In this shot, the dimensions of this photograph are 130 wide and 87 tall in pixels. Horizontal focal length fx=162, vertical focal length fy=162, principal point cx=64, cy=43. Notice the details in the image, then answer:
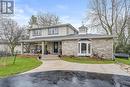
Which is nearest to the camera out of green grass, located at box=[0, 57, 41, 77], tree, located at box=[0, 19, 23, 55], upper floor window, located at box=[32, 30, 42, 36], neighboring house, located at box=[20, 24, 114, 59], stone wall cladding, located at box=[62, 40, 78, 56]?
green grass, located at box=[0, 57, 41, 77]

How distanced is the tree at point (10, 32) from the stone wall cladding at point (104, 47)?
74.7 ft

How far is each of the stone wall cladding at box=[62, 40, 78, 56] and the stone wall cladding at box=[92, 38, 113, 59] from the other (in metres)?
2.82

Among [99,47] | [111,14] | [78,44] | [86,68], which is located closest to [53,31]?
[78,44]

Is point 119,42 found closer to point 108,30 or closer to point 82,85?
point 108,30

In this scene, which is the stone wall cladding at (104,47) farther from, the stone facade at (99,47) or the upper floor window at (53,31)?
the upper floor window at (53,31)

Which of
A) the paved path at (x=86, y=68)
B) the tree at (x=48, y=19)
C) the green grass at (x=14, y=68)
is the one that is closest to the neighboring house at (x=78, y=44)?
the paved path at (x=86, y=68)

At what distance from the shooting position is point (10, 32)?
39656 mm

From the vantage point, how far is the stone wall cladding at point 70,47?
81.7 ft

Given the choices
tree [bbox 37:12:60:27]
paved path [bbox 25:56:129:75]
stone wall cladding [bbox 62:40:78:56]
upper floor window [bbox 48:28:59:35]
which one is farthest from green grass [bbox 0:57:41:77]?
tree [bbox 37:12:60:27]

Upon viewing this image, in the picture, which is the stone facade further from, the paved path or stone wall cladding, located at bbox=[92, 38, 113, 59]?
the paved path

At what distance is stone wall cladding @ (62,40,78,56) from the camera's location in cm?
2489

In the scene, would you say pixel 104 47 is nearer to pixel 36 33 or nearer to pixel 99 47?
pixel 99 47

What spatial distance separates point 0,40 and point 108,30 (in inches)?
1092

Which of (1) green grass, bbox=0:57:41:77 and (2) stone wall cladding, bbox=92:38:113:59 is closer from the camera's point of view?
(1) green grass, bbox=0:57:41:77
